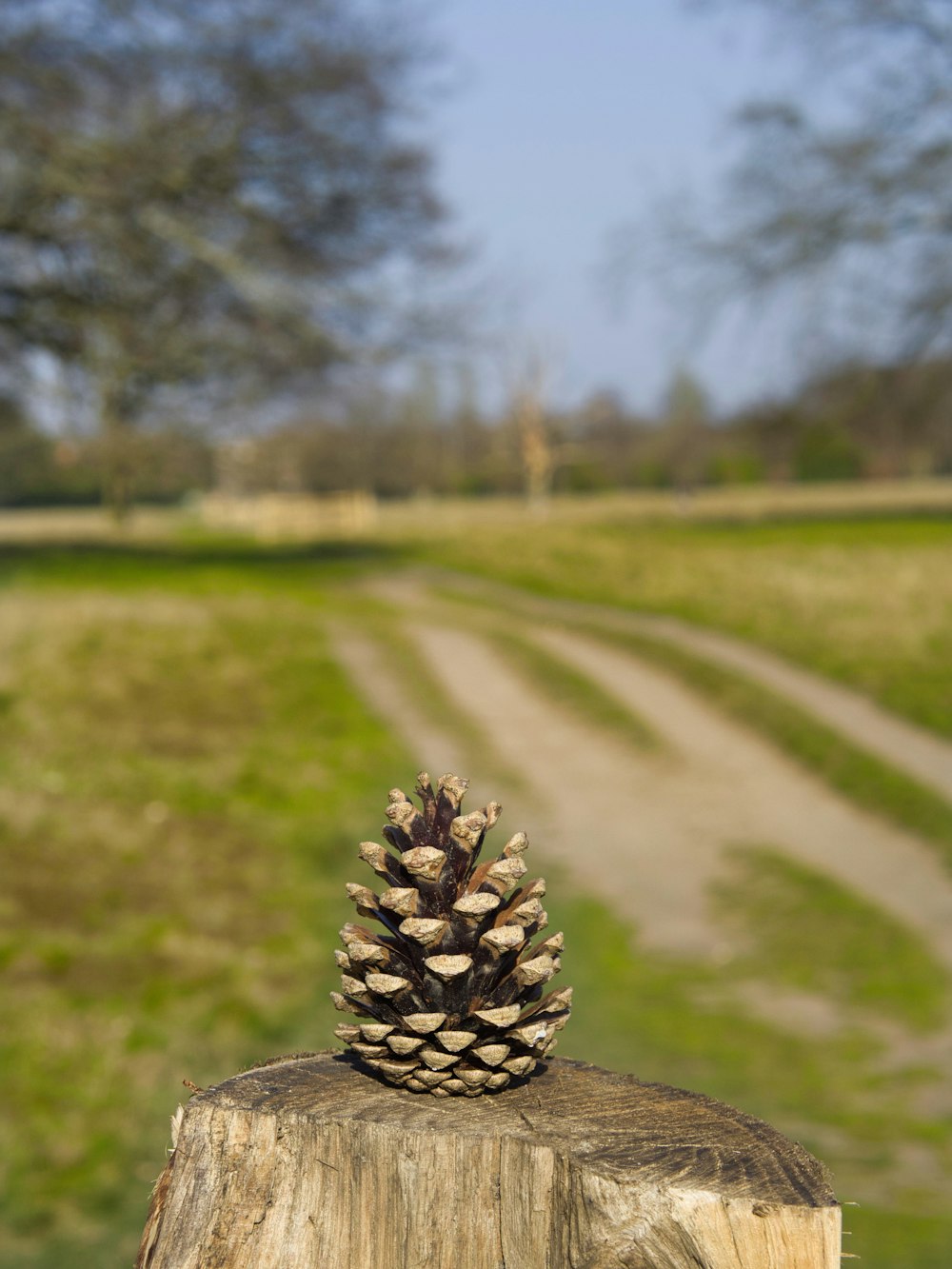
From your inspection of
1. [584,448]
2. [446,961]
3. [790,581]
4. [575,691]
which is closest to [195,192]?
[575,691]

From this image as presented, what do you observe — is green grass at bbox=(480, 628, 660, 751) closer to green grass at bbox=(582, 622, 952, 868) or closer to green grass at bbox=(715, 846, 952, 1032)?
green grass at bbox=(582, 622, 952, 868)

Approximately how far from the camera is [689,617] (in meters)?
20.7

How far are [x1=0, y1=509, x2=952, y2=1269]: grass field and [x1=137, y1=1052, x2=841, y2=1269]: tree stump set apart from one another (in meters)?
4.27

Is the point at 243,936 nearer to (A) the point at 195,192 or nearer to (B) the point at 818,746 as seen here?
(B) the point at 818,746

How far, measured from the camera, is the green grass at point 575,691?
Result: 15.0 metres

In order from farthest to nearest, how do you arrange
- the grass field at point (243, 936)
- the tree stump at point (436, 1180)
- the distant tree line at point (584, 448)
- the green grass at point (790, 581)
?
1. the distant tree line at point (584, 448)
2. the green grass at point (790, 581)
3. the grass field at point (243, 936)
4. the tree stump at point (436, 1180)

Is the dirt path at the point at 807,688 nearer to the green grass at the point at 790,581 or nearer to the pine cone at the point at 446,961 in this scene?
the green grass at the point at 790,581

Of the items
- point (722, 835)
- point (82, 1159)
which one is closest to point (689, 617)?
point (722, 835)

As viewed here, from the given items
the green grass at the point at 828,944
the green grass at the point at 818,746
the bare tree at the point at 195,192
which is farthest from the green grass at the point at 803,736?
the bare tree at the point at 195,192

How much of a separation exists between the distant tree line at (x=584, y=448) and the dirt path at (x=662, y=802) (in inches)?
367

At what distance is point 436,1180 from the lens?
1.78m

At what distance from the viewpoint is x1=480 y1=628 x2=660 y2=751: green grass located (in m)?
15.0

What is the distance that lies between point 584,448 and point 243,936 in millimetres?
62382

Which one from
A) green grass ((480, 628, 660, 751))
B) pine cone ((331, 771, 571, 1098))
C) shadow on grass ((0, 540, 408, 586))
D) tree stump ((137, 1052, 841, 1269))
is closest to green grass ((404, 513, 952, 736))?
shadow on grass ((0, 540, 408, 586))
